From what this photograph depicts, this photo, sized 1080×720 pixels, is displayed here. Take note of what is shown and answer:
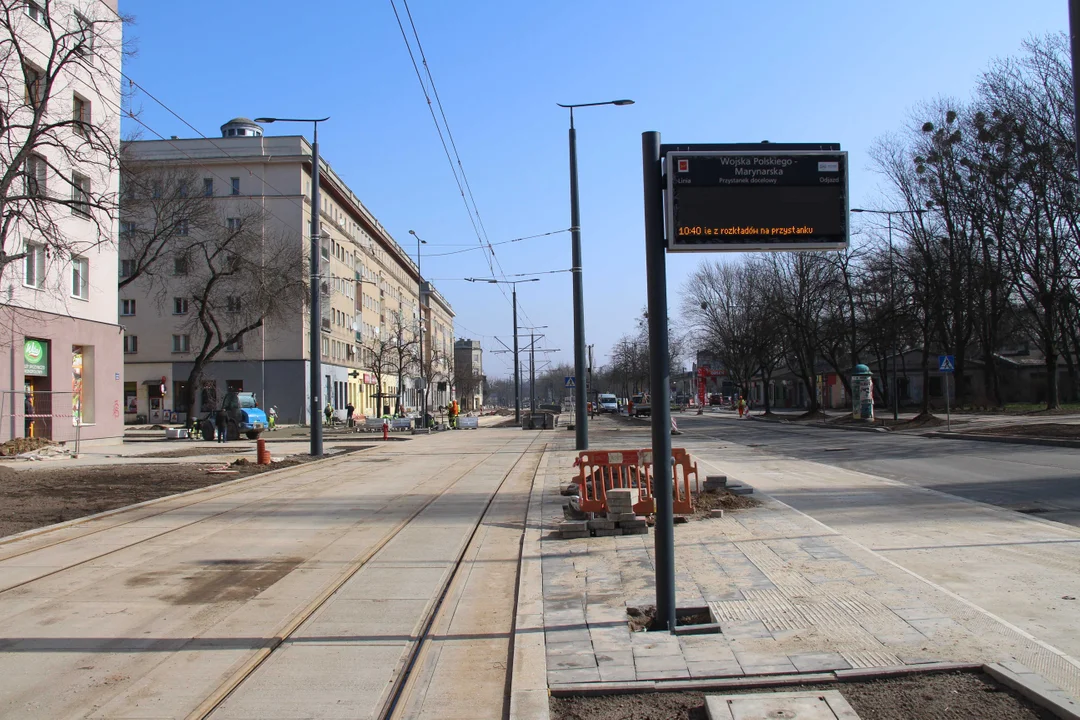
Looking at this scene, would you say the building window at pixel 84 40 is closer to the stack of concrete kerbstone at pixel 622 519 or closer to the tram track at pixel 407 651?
the tram track at pixel 407 651

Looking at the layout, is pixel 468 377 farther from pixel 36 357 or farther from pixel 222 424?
pixel 36 357

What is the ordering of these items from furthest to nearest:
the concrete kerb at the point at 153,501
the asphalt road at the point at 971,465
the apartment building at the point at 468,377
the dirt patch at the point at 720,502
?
the apartment building at the point at 468,377 < the asphalt road at the point at 971,465 < the dirt patch at the point at 720,502 < the concrete kerb at the point at 153,501

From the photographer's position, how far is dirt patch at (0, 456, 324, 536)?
1253cm

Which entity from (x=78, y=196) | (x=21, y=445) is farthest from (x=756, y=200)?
(x=78, y=196)

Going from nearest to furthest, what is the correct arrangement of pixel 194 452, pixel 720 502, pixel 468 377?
pixel 720 502 → pixel 194 452 → pixel 468 377

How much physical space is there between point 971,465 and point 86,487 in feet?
61.8

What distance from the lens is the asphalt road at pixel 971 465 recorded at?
41.5 ft

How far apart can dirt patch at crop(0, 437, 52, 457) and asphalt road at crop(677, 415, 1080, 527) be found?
22.0 metres

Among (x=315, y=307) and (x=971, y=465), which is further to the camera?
(x=315, y=307)

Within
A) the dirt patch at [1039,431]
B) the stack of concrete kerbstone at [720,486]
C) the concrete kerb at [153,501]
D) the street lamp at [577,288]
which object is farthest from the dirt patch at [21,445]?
the dirt patch at [1039,431]

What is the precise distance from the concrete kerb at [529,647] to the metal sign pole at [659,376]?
925mm

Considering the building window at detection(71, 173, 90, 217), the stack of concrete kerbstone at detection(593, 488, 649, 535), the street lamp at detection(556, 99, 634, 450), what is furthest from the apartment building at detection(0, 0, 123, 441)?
the stack of concrete kerbstone at detection(593, 488, 649, 535)

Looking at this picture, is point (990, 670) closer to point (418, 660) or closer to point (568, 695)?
point (568, 695)

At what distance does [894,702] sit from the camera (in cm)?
421
